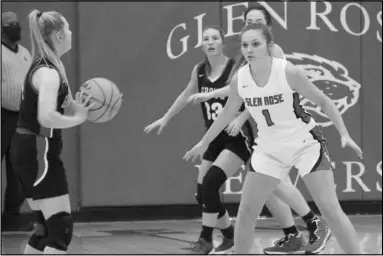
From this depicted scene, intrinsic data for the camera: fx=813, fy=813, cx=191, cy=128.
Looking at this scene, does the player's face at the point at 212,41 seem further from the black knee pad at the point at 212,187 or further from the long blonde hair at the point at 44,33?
the long blonde hair at the point at 44,33

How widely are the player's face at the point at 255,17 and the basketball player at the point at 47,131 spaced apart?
2.01m

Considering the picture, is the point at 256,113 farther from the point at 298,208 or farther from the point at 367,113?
the point at 367,113

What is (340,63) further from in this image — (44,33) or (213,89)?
(44,33)

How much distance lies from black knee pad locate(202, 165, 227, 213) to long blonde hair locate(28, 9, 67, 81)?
2.21 metres

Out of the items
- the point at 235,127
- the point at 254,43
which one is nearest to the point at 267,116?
the point at 254,43

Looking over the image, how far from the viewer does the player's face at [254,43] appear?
18.8ft

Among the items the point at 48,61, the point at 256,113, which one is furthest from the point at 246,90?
the point at 48,61

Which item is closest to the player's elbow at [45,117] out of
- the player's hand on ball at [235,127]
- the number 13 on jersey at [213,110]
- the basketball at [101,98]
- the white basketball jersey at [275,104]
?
the basketball at [101,98]

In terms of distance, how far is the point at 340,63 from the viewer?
996 centimetres

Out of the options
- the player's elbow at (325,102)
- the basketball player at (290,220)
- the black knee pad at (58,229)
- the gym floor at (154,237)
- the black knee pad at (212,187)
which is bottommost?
the gym floor at (154,237)

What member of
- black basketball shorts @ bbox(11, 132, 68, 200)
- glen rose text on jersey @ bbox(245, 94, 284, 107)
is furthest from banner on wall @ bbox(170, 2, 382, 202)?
black basketball shorts @ bbox(11, 132, 68, 200)

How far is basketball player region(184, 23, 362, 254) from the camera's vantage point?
5.59m

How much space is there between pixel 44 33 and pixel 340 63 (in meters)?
5.48

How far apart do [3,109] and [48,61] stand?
3511mm
